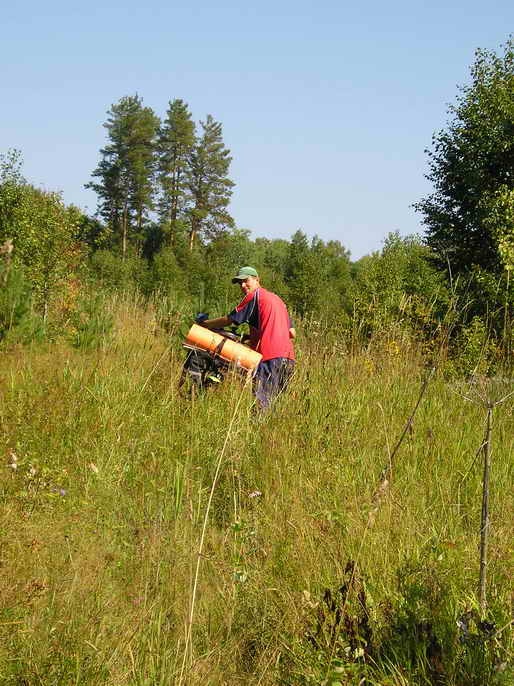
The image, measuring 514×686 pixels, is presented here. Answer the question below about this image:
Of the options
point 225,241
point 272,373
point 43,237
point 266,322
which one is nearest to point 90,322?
point 266,322

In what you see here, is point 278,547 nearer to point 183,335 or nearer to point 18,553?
point 18,553

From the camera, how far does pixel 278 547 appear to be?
3.16 m

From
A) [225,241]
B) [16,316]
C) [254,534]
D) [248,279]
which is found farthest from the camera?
[225,241]

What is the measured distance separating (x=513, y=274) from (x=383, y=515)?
1929 centimetres

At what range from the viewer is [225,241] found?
74500 mm

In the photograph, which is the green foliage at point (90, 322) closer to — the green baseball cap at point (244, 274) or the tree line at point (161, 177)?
the green baseball cap at point (244, 274)

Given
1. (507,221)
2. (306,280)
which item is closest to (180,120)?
(306,280)

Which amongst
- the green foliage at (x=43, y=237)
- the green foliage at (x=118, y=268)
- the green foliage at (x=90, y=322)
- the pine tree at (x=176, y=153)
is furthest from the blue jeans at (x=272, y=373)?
the pine tree at (x=176, y=153)

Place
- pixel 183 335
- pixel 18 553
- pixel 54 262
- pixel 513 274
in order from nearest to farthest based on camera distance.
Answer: pixel 18 553 < pixel 183 335 < pixel 54 262 < pixel 513 274

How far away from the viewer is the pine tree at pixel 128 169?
76.2m

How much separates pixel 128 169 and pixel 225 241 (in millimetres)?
12494

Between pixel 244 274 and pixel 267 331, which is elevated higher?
pixel 244 274

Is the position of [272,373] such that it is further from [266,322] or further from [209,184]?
[209,184]

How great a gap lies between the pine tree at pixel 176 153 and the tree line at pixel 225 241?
0.10 m
